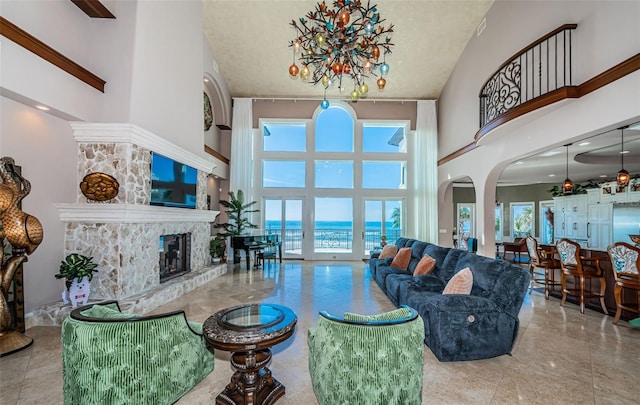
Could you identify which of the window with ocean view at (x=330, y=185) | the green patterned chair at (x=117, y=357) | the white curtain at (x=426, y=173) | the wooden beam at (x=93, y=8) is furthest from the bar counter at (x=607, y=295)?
the wooden beam at (x=93, y=8)

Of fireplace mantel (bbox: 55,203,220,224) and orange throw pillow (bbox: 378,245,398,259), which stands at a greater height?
fireplace mantel (bbox: 55,203,220,224)

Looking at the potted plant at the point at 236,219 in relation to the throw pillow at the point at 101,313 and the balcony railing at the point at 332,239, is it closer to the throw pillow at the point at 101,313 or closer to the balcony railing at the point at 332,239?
the balcony railing at the point at 332,239

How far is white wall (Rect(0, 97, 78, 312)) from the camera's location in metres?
3.18

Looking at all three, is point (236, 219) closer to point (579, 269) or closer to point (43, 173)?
point (43, 173)

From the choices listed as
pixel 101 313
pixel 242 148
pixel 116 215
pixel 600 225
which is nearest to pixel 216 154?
pixel 242 148

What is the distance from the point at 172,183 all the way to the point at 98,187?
1.22 metres

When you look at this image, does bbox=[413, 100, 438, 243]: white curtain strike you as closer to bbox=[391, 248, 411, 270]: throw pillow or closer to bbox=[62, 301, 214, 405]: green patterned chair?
bbox=[391, 248, 411, 270]: throw pillow

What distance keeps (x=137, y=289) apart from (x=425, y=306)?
391 centimetres

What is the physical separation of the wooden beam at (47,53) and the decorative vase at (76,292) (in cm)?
262

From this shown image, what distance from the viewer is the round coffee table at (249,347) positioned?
1.81 m

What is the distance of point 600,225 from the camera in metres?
7.86

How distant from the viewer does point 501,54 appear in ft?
18.6

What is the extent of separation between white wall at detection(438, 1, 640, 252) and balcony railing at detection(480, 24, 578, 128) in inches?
6.7

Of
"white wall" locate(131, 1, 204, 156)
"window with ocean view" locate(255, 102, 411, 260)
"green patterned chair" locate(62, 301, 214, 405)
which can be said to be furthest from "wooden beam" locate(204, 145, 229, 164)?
"green patterned chair" locate(62, 301, 214, 405)
